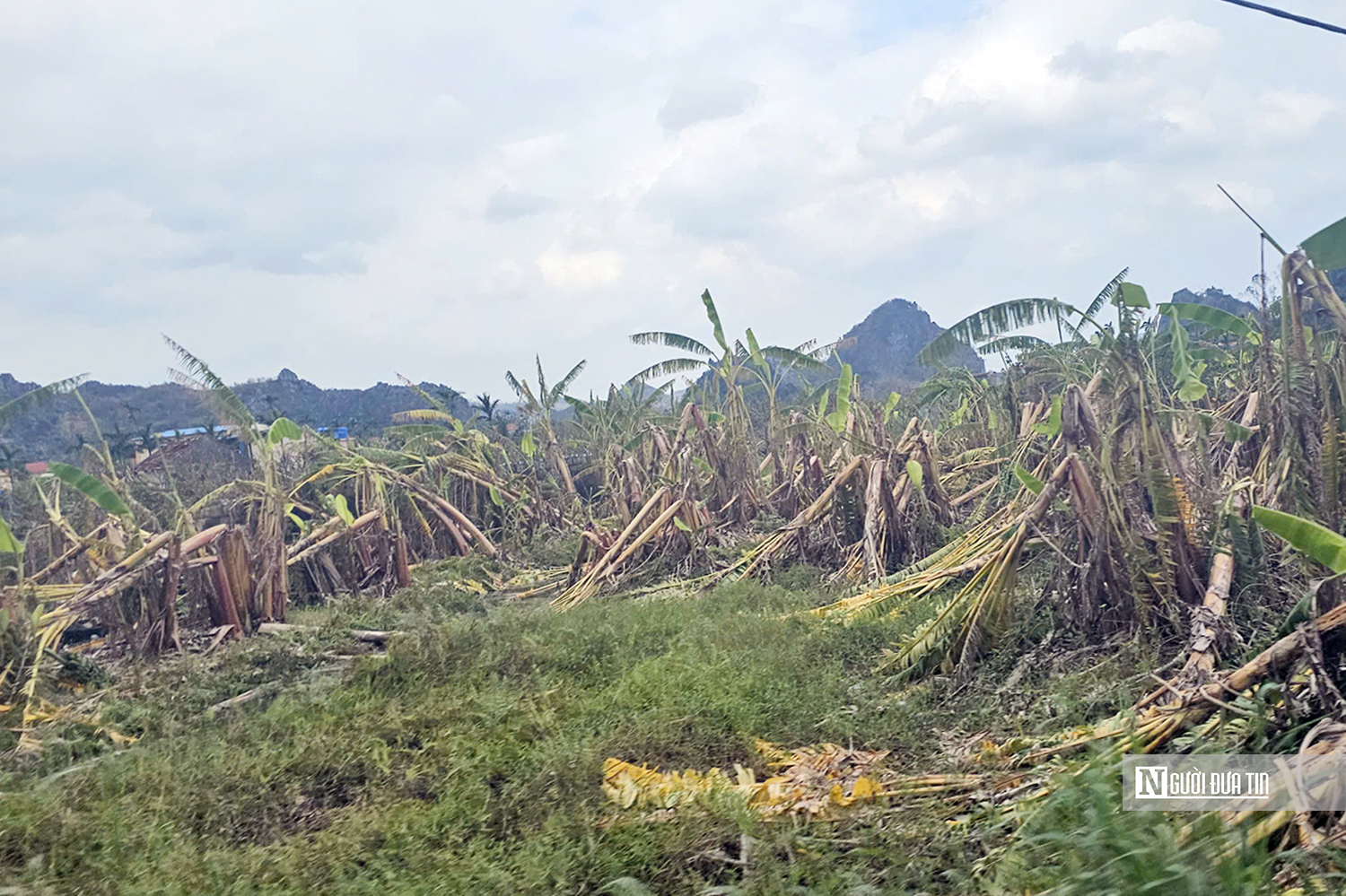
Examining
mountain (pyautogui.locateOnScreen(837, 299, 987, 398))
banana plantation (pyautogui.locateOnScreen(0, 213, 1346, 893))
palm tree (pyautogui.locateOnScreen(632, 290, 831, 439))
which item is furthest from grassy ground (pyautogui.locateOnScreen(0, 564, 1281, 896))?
mountain (pyautogui.locateOnScreen(837, 299, 987, 398))

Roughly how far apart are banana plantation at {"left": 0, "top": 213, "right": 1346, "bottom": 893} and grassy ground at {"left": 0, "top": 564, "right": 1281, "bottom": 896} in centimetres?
2

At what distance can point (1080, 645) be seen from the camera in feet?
17.3

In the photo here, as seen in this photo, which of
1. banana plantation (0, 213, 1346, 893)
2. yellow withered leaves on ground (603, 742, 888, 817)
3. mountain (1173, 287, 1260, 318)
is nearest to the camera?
banana plantation (0, 213, 1346, 893)

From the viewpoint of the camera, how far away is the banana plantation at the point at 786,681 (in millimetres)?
3367

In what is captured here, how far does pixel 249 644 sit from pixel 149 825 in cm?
313

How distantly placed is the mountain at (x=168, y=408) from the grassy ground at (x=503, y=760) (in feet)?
52.3

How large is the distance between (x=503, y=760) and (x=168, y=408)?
39586 millimetres

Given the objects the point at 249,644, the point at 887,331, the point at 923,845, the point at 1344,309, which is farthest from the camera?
the point at 887,331

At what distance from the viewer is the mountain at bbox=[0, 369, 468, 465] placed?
2948 centimetres

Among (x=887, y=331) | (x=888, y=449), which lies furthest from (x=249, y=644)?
(x=887, y=331)

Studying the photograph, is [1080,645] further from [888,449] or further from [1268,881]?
[888,449]

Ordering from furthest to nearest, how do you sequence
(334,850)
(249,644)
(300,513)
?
(300,513) → (249,644) → (334,850)

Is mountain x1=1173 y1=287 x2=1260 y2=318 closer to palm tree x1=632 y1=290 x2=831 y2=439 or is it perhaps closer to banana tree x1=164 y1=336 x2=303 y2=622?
palm tree x1=632 y1=290 x2=831 y2=439

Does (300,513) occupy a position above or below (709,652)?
above
